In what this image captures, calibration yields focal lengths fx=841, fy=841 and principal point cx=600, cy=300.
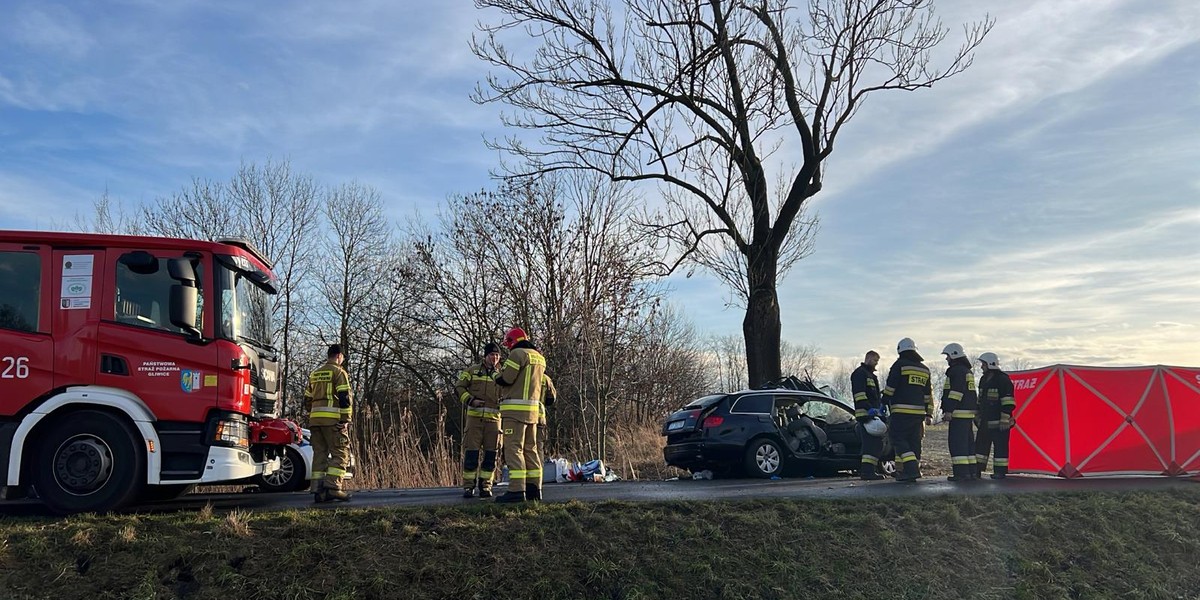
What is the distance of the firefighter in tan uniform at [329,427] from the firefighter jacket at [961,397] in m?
8.24

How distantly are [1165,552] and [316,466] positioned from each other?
9076mm

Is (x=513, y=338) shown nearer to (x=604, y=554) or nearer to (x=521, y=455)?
(x=521, y=455)

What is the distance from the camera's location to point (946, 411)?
40.0ft

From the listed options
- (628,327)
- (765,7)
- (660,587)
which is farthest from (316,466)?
(765,7)

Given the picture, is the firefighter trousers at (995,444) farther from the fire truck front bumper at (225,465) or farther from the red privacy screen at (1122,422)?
the fire truck front bumper at (225,465)

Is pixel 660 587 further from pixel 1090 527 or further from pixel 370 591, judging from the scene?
pixel 1090 527

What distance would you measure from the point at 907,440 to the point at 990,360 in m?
1.85

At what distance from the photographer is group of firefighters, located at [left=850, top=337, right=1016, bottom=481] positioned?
39.0 ft

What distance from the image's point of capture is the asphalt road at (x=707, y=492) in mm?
9102

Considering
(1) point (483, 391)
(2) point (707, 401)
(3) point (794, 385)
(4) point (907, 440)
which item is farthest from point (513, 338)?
(3) point (794, 385)

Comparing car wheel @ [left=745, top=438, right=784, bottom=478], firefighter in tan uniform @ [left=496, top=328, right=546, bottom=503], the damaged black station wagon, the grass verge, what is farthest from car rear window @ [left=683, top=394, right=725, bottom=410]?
firefighter in tan uniform @ [left=496, top=328, right=546, bottom=503]

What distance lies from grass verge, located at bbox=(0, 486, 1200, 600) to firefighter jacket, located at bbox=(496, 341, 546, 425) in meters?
1.07

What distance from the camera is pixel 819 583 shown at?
7168 mm

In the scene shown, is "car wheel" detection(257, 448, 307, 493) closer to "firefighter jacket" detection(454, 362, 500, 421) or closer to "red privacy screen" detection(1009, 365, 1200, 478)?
"firefighter jacket" detection(454, 362, 500, 421)
